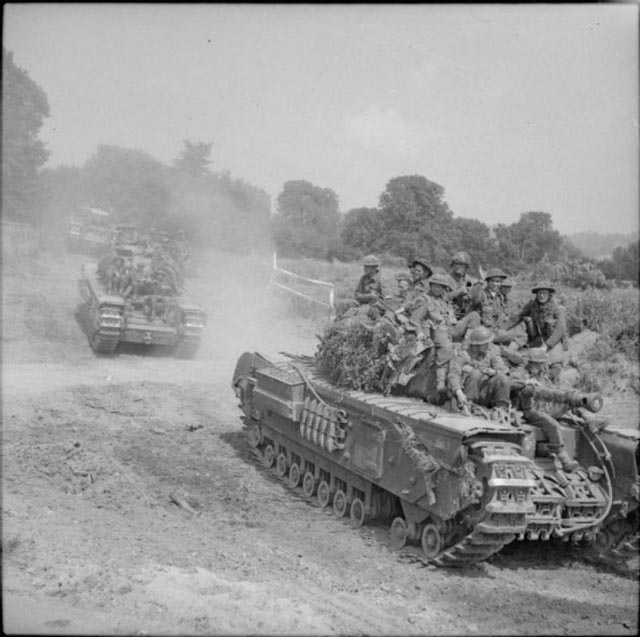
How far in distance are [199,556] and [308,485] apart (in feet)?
10.7

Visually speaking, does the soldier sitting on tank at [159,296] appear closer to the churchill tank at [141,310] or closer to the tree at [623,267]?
the churchill tank at [141,310]

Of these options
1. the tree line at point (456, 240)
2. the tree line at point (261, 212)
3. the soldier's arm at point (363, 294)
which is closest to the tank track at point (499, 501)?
the soldier's arm at point (363, 294)

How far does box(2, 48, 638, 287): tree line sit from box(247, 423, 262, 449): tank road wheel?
5.59 meters

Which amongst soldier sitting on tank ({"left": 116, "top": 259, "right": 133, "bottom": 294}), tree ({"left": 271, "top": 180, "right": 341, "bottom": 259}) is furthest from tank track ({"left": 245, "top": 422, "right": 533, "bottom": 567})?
tree ({"left": 271, "top": 180, "right": 341, "bottom": 259})

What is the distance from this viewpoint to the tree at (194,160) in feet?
117

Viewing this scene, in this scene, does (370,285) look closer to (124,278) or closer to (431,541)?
(431,541)

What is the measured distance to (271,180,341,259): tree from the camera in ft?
114

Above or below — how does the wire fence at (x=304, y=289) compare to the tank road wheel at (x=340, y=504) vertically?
above

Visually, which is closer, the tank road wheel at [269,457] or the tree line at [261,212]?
the tank road wheel at [269,457]

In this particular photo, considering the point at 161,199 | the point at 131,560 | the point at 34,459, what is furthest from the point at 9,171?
the point at 161,199

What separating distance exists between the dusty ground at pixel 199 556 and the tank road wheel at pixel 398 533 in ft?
0.59

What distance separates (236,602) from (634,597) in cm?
372

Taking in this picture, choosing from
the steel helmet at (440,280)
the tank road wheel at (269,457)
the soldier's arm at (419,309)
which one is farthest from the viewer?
the tank road wheel at (269,457)

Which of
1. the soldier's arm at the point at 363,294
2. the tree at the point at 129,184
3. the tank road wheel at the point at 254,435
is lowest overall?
the tank road wheel at the point at 254,435
